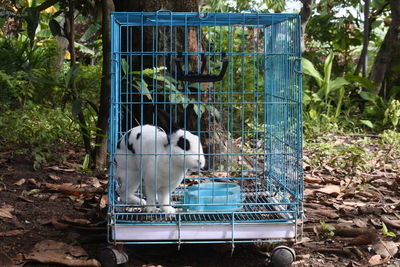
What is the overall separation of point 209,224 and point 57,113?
10.6 feet

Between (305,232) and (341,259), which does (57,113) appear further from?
(341,259)

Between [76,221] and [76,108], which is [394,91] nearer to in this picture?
[76,108]

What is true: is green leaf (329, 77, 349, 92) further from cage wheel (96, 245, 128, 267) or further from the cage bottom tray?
cage wheel (96, 245, 128, 267)

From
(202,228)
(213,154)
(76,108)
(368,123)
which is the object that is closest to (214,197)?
(213,154)

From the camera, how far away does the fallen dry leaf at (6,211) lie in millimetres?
3639

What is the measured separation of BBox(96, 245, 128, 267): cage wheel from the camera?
9.57 feet

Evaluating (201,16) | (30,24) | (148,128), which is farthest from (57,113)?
(201,16)

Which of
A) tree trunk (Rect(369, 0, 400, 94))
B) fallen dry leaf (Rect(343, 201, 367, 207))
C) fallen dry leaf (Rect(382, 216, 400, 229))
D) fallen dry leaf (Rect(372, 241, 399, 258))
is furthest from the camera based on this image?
tree trunk (Rect(369, 0, 400, 94))

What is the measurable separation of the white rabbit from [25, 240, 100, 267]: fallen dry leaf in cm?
44

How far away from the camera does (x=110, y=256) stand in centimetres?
291

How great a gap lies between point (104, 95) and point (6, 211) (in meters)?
1.42

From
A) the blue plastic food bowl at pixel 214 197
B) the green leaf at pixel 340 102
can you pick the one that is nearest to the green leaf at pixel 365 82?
the green leaf at pixel 340 102

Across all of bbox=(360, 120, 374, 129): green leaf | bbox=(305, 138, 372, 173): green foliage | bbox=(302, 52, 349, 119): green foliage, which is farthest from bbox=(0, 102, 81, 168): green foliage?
bbox=(360, 120, 374, 129): green leaf

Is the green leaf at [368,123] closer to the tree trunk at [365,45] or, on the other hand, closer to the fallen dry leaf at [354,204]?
the tree trunk at [365,45]
